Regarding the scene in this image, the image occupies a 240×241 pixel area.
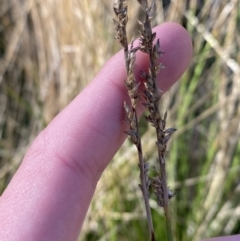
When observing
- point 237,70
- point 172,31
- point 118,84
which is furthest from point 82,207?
point 237,70

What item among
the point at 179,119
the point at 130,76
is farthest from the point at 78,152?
the point at 179,119

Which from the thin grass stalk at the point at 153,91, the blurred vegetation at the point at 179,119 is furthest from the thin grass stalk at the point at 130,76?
the blurred vegetation at the point at 179,119

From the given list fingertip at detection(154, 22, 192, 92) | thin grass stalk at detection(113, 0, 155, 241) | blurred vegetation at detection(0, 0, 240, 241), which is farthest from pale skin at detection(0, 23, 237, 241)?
blurred vegetation at detection(0, 0, 240, 241)

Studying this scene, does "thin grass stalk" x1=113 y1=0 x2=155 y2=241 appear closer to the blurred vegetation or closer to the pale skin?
the pale skin

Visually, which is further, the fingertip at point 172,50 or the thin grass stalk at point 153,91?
the fingertip at point 172,50

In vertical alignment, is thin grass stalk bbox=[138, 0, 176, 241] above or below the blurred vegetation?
below

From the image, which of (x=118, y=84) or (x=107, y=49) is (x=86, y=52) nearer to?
(x=107, y=49)

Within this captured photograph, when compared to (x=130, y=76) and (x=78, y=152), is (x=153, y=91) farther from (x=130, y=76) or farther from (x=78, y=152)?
(x=78, y=152)

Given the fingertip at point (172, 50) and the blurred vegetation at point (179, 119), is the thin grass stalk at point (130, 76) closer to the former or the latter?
the fingertip at point (172, 50)
